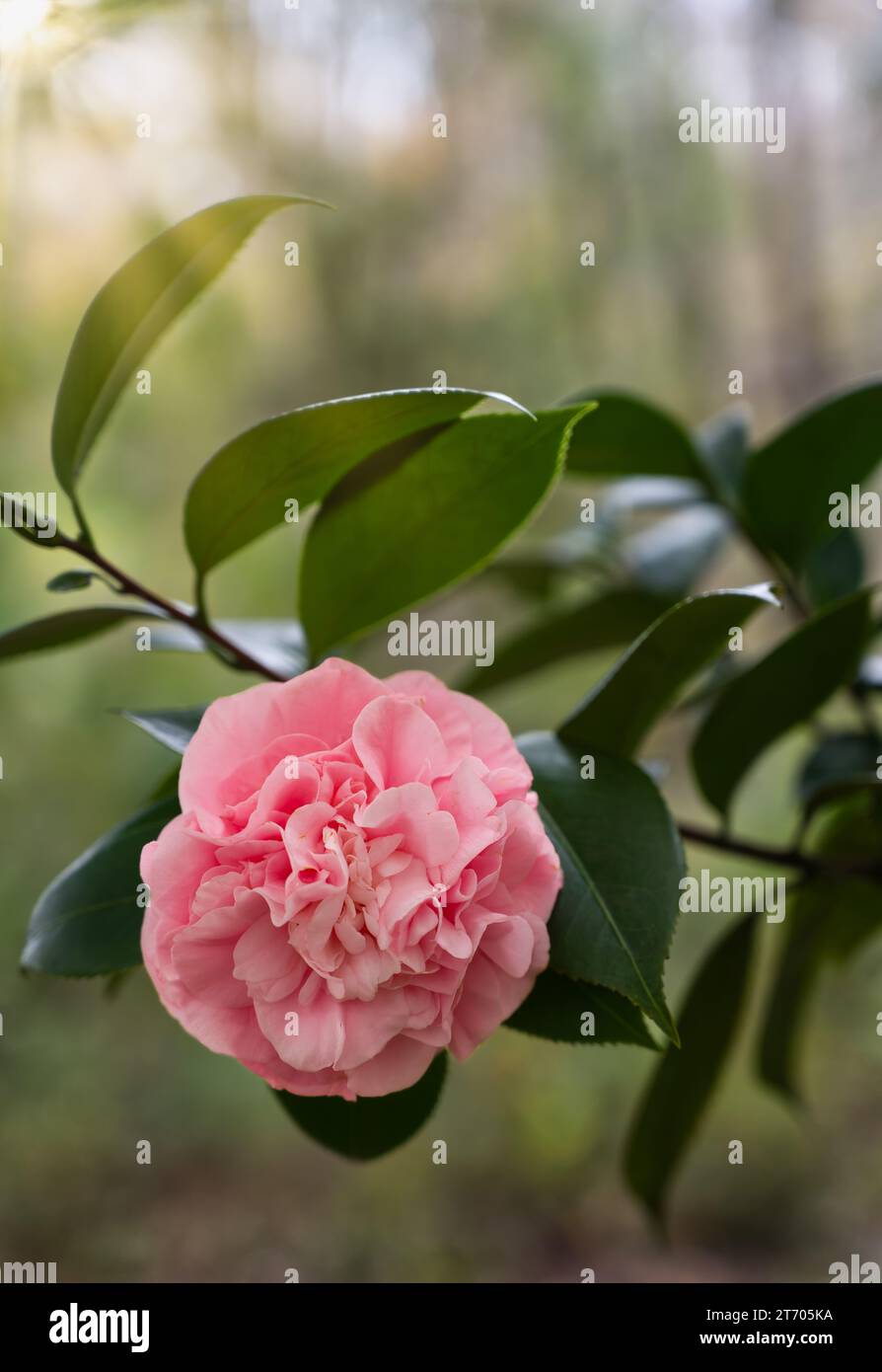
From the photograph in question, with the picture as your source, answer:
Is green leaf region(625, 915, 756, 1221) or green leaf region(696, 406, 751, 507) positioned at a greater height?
green leaf region(696, 406, 751, 507)

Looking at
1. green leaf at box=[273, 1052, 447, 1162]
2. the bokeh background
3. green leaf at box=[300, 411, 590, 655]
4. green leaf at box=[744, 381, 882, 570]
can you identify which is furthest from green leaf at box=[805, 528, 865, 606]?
the bokeh background

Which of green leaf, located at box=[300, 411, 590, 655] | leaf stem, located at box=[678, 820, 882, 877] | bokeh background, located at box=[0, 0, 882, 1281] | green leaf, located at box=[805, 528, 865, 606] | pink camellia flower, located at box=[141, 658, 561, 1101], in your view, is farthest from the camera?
bokeh background, located at box=[0, 0, 882, 1281]

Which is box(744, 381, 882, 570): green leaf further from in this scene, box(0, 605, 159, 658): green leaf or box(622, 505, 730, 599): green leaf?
box(0, 605, 159, 658): green leaf

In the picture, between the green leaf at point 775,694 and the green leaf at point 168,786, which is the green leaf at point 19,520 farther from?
the green leaf at point 775,694

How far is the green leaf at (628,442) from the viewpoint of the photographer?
2.05 feet

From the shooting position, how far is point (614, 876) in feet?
1.27

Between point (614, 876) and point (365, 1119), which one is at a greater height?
point (614, 876)

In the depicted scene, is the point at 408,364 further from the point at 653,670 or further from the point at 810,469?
the point at 653,670

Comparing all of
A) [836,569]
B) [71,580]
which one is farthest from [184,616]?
[836,569]

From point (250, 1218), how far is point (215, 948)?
192 centimetres

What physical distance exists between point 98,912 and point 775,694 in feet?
1.07

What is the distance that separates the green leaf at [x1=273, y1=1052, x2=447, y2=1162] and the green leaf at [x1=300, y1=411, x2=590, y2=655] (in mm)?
201

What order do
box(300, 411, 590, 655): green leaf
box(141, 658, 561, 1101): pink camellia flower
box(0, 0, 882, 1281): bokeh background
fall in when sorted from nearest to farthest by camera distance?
box(141, 658, 561, 1101): pink camellia flower → box(300, 411, 590, 655): green leaf → box(0, 0, 882, 1281): bokeh background

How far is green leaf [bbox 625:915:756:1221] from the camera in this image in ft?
2.00
